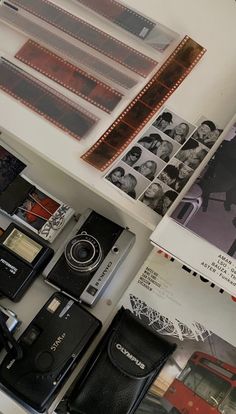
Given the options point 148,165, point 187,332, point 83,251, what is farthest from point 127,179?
point 187,332

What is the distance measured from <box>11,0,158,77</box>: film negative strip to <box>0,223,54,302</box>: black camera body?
0.35 m

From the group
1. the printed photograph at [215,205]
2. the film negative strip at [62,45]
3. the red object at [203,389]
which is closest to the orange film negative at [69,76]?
the film negative strip at [62,45]

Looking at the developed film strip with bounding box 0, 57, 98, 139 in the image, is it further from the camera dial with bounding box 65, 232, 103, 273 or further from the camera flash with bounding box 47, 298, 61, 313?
the camera flash with bounding box 47, 298, 61, 313

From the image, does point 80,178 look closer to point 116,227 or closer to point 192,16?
Result: point 116,227

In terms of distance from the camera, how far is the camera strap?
845mm

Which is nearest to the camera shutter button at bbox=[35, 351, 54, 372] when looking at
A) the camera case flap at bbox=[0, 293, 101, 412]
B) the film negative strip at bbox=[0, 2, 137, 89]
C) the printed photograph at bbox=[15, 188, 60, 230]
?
the camera case flap at bbox=[0, 293, 101, 412]

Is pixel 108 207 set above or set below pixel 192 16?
below

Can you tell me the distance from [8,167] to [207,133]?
0.36 metres

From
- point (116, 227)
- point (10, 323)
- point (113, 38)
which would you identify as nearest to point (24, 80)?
point (113, 38)

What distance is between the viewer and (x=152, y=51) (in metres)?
1.00

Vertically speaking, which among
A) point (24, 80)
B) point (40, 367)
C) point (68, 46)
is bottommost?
point (40, 367)

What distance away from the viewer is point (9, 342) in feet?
2.84

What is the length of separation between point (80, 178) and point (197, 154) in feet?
0.64

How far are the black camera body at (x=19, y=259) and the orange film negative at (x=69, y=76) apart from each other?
0.85 feet
